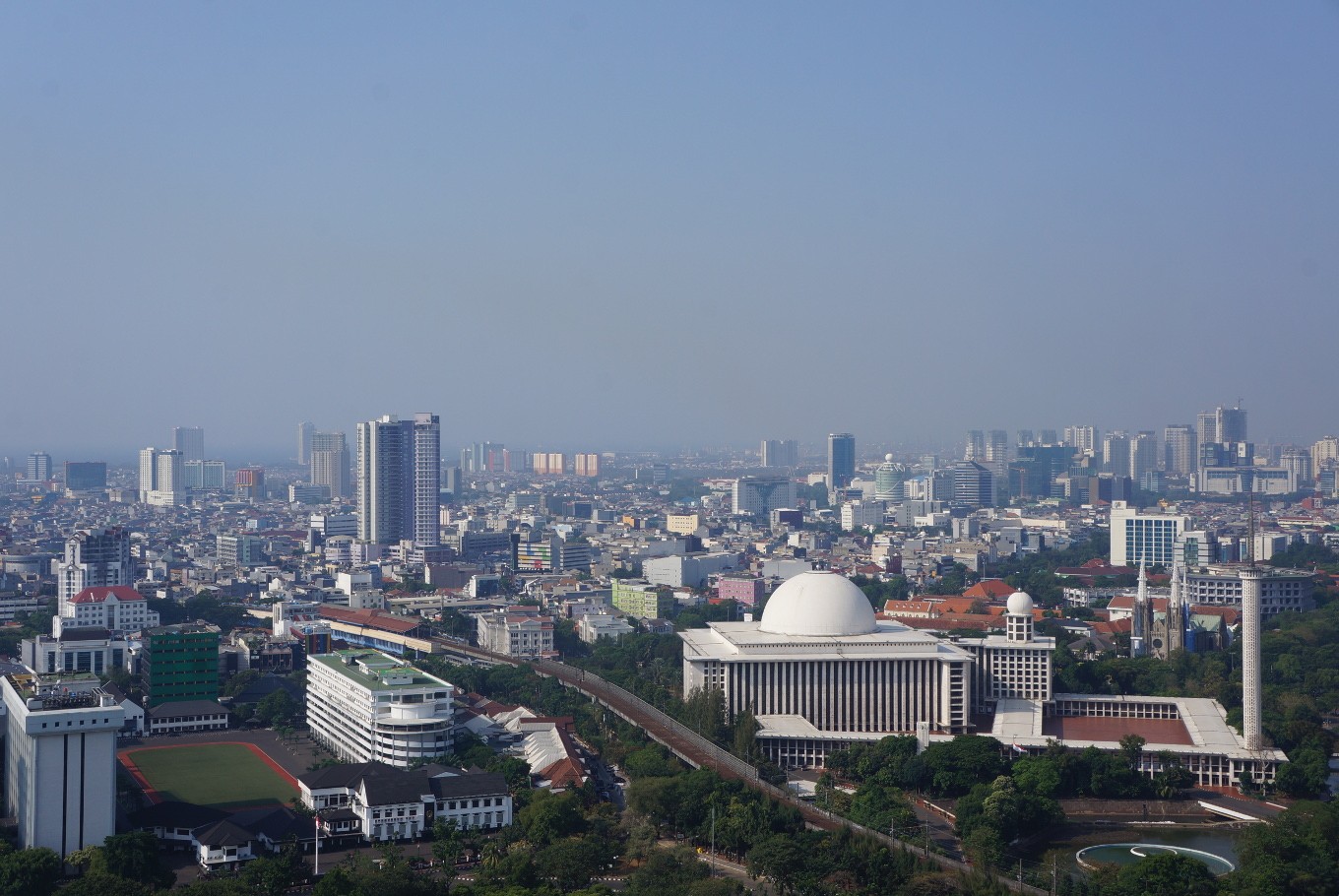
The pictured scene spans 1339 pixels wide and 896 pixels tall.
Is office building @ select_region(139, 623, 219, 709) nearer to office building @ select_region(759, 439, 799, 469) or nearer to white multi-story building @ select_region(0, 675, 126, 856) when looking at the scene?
white multi-story building @ select_region(0, 675, 126, 856)

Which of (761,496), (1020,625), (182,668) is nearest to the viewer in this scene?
(1020,625)

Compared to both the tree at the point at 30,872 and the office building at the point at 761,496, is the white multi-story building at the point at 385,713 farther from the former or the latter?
the office building at the point at 761,496

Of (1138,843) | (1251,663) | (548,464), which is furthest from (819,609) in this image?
(548,464)

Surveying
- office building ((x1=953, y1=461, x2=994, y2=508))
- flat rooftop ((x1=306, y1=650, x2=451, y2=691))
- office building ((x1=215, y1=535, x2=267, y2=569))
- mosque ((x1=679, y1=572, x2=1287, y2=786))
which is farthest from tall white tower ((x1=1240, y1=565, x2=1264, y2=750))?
office building ((x1=953, y1=461, x2=994, y2=508))

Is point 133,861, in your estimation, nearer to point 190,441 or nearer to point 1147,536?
point 1147,536

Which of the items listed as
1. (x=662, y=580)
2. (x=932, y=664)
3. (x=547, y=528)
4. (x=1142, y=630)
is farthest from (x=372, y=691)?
(x=547, y=528)
